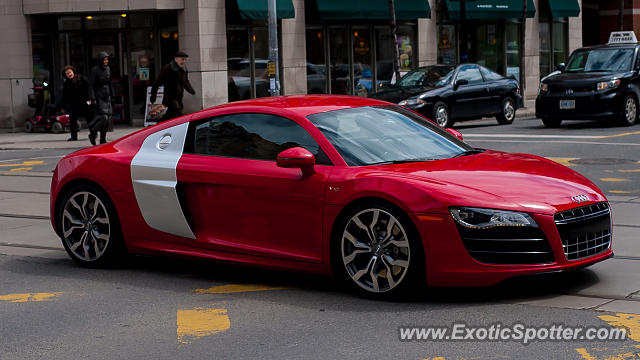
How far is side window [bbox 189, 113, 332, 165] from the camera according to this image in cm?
695

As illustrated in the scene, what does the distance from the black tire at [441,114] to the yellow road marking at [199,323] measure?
595 inches

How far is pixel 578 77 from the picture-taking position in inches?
816

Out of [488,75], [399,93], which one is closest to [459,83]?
[399,93]

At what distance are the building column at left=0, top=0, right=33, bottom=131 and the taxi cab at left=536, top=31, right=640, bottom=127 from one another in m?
13.4

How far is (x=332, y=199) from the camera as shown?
21.5ft

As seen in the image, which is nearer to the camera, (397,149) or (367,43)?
(397,149)

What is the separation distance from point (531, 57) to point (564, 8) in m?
2.49

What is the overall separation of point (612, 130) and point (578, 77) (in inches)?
59.5

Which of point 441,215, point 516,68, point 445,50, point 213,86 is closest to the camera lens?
point 441,215

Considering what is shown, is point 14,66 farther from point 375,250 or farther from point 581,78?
point 375,250

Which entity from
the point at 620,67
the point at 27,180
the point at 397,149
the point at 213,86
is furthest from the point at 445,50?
the point at 397,149

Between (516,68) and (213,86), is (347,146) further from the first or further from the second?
(516,68)

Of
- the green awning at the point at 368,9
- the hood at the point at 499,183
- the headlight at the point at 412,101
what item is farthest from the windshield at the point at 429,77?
the hood at the point at 499,183

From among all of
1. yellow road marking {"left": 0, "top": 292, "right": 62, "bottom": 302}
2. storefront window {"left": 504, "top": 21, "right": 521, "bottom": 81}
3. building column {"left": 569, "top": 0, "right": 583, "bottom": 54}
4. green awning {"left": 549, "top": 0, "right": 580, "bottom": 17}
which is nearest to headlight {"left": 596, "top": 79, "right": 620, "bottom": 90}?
yellow road marking {"left": 0, "top": 292, "right": 62, "bottom": 302}
